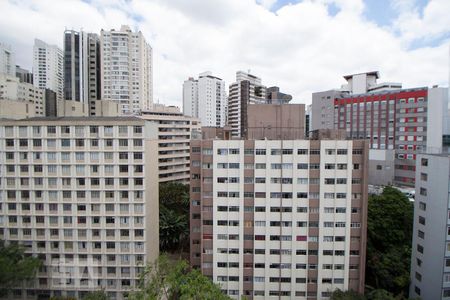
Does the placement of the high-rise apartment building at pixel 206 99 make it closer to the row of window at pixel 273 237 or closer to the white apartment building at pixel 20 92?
the white apartment building at pixel 20 92

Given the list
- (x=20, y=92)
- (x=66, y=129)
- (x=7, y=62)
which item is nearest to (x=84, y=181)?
(x=66, y=129)

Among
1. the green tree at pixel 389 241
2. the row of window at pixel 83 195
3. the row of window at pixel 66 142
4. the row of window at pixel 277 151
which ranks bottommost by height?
the green tree at pixel 389 241

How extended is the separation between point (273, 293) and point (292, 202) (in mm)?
9198

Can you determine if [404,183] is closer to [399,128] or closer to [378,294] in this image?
[399,128]

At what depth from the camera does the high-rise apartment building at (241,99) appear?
84375 millimetres

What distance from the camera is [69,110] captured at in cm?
3769

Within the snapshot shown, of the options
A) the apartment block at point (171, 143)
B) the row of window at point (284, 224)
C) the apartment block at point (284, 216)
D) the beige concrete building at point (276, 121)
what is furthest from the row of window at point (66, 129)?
the apartment block at point (171, 143)

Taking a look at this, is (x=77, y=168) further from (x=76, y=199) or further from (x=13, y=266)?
(x=13, y=266)

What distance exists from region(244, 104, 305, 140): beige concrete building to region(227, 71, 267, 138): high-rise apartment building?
55.7 meters

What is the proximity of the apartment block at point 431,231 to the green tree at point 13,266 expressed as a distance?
34698 millimetres

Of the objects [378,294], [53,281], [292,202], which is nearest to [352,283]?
[378,294]

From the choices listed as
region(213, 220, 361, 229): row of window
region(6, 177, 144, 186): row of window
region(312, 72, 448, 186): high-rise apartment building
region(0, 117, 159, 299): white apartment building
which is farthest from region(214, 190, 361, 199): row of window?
region(312, 72, 448, 186): high-rise apartment building

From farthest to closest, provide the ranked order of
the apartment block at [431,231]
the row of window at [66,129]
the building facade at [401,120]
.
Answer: the building facade at [401,120] → the row of window at [66,129] → the apartment block at [431,231]

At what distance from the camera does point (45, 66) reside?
323 ft
